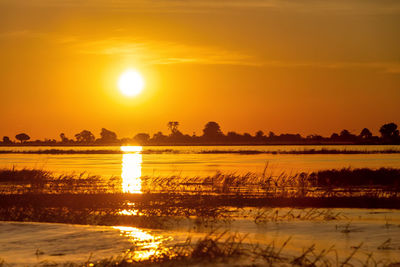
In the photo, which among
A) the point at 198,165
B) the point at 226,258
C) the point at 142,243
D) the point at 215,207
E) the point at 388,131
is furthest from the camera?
the point at 388,131

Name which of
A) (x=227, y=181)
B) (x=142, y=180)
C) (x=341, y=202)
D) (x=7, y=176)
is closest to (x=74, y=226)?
(x=341, y=202)

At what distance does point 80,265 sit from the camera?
48.4ft

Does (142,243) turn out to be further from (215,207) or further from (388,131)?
(388,131)

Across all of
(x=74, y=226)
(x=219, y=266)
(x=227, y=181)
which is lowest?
(x=219, y=266)

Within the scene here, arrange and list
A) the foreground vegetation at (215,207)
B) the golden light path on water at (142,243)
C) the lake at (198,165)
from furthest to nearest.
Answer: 1. the lake at (198,165)
2. the golden light path on water at (142,243)
3. the foreground vegetation at (215,207)

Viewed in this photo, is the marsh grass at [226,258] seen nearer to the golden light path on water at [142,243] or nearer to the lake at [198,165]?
the golden light path on water at [142,243]

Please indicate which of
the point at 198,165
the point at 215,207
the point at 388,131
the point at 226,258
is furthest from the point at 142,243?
the point at 388,131

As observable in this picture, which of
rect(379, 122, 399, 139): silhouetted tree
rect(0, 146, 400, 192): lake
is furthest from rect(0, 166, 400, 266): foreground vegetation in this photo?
rect(379, 122, 399, 139): silhouetted tree

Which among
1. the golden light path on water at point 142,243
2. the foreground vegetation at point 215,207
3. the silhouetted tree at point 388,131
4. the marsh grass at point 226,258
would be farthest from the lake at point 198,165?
the silhouetted tree at point 388,131

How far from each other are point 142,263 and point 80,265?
56.0 inches

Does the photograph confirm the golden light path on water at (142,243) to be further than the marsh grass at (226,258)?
Yes

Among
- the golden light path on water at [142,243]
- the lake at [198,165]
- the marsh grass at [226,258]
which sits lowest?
the marsh grass at [226,258]

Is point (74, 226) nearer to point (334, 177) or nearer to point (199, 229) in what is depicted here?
point (199, 229)

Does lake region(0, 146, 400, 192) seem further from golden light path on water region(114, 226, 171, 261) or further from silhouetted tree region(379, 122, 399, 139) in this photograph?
silhouetted tree region(379, 122, 399, 139)
